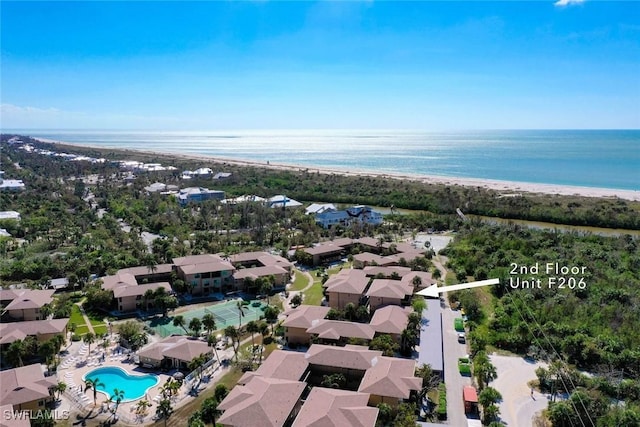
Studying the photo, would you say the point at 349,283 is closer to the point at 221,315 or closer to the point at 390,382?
the point at 221,315

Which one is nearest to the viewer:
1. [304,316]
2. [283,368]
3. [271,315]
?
[283,368]

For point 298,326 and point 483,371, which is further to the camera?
point 298,326

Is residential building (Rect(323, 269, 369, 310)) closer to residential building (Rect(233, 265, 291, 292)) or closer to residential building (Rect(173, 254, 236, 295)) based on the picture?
residential building (Rect(233, 265, 291, 292))

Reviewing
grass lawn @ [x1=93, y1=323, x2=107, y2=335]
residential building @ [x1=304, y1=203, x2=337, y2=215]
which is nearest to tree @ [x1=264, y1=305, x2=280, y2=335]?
grass lawn @ [x1=93, y1=323, x2=107, y2=335]

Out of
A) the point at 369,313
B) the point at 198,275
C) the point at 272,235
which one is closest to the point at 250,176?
the point at 272,235

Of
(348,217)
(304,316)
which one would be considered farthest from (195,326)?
(348,217)

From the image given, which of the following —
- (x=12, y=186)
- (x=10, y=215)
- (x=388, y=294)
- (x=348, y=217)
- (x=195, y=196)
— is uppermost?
(x=12, y=186)
